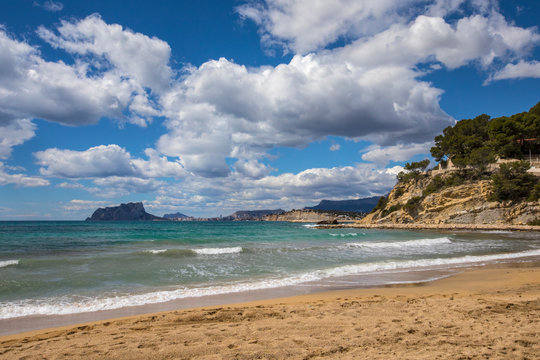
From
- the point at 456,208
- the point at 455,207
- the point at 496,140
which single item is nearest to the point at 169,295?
the point at 456,208

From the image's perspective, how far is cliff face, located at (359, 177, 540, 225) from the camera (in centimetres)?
4266

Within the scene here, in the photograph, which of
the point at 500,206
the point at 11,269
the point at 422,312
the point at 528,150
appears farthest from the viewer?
the point at 528,150

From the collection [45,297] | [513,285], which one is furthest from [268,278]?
[513,285]

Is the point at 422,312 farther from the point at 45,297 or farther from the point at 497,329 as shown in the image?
the point at 45,297

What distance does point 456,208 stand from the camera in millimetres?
49406

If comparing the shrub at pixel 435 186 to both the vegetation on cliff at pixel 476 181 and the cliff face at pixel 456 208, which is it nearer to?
the vegetation on cliff at pixel 476 181

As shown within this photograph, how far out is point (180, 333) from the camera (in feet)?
17.0

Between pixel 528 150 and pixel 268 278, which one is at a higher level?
pixel 528 150

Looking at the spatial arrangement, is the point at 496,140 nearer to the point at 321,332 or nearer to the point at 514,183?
the point at 514,183

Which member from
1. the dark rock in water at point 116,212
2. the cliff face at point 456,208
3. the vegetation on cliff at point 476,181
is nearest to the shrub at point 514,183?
the vegetation on cliff at point 476,181

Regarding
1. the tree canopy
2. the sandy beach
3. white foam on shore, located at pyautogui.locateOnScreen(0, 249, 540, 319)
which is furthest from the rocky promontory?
the sandy beach

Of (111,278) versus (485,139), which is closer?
(111,278)

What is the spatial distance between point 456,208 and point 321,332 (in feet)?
176

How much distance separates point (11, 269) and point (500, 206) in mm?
55597
